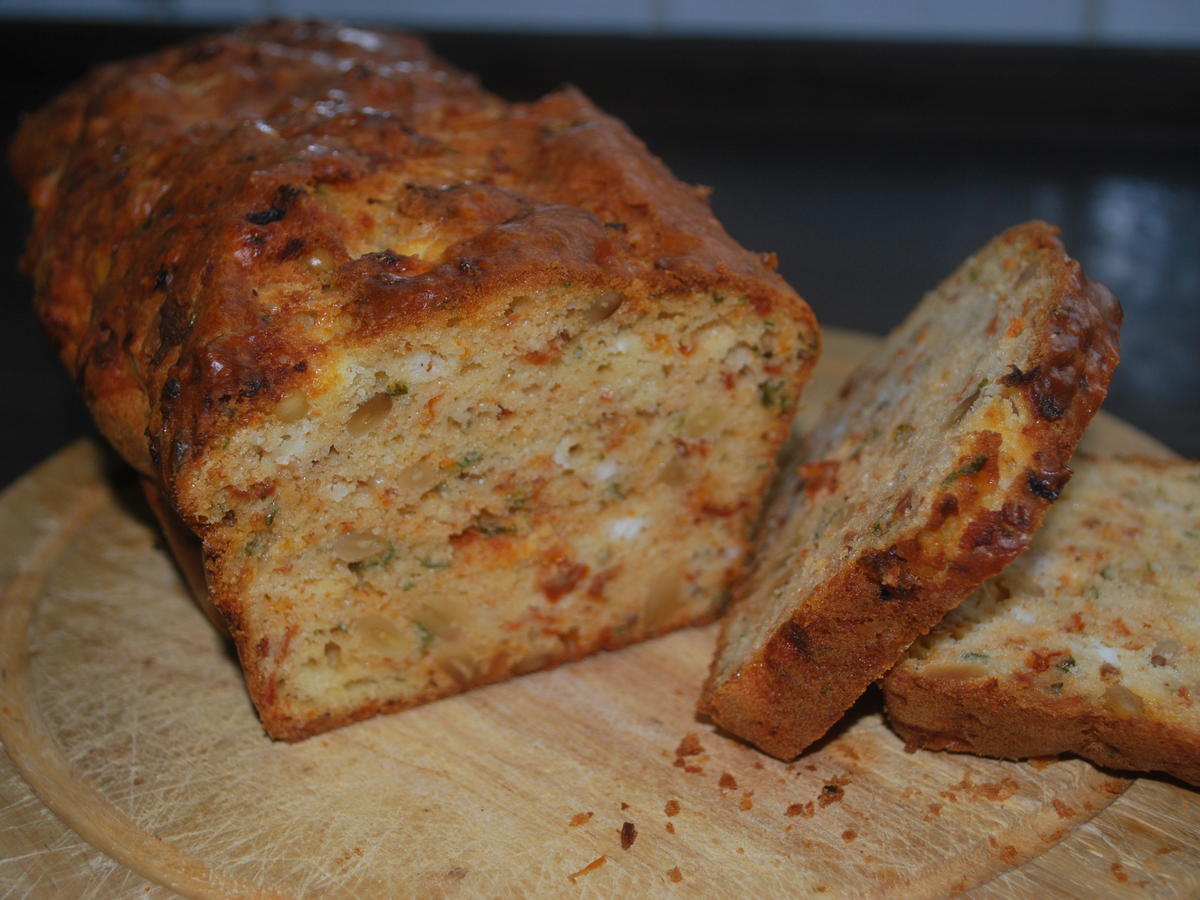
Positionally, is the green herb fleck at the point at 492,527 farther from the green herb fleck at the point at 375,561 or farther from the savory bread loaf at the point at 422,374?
the green herb fleck at the point at 375,561

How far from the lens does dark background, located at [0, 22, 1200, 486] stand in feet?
23.0

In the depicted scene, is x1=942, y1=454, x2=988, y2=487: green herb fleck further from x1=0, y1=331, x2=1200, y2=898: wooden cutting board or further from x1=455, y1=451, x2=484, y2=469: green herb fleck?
x1=455, y1=451, x2=484, y2=469: green herb fleck

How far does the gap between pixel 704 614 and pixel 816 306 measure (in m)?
3.01

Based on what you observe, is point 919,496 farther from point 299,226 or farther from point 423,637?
point 299,226

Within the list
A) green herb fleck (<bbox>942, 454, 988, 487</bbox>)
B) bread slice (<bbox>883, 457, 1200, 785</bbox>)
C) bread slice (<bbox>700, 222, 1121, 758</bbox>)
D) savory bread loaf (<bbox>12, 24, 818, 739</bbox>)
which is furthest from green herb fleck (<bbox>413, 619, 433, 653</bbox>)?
green herb fleck (<bbox>942, 454, 988, 487</bbox>)

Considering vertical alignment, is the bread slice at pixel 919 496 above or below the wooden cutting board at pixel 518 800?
above

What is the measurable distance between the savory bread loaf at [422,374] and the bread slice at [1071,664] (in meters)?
0.81

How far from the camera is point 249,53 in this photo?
4.41 meters

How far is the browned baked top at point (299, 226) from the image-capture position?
9.84 feet

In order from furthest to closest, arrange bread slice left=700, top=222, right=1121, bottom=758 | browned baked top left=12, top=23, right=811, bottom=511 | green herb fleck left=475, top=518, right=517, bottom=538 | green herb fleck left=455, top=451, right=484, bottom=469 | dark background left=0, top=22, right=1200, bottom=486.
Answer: dark background left=0, top=22, right=1200, bottom=486 → green herb fleck left=475, top=518, right=517, bottom=538 → green herb fleck left=455, top=451, right=484, bottom=469 → browned baked top left=12, top=23, right=811, bottom=511 → bread slice left=700, top=222, right=1121, bottom=758

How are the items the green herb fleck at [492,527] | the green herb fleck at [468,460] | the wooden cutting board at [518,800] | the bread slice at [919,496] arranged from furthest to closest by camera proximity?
the green herb fleck at [492,527] < the green herb fleck at [468,460] < the wooden cutting board at [518,800] < the bread slice at [919,496]

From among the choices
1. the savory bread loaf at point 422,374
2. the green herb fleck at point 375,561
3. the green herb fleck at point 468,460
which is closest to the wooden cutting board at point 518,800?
the savory bread loaf at point 422,374

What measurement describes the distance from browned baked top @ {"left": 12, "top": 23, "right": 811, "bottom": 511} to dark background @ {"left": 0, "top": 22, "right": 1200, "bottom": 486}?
2.83m

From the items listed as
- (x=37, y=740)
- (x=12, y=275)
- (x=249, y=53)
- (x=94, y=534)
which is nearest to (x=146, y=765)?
(x=37, y=740)
